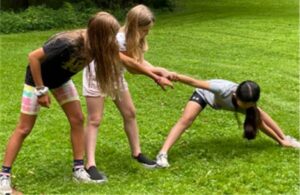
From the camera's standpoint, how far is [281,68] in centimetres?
1034

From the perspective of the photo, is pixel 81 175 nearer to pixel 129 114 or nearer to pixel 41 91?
pixel 129 114

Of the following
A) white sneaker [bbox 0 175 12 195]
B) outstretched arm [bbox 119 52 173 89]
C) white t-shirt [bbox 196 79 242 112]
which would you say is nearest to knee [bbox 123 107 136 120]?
outstretched arm [bbox 119 52 173 89]

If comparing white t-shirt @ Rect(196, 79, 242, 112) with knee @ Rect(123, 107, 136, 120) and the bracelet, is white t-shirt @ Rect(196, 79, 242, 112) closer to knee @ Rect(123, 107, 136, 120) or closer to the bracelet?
knee @ Rect(123, 107, 136, 120)

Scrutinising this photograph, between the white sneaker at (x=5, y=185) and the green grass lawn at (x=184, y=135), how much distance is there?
0.19m

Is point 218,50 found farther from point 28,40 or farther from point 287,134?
point 287,134

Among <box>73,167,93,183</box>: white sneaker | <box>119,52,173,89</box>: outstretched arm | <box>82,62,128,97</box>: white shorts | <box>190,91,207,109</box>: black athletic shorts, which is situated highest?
<box>119,52,173,89</box>: outstretched arm

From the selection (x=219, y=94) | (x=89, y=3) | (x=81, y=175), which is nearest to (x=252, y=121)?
(x=219, y=94)

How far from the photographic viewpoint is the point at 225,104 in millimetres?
5480

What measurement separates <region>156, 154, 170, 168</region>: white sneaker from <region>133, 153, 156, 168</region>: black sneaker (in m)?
0.05

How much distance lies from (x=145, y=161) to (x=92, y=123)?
2.06ft

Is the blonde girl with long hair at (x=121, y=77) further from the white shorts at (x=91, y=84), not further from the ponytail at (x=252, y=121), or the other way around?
the ponytail at (x=252, y=121)

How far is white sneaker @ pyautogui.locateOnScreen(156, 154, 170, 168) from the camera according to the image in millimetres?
5133

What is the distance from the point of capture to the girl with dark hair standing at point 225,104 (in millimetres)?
5191

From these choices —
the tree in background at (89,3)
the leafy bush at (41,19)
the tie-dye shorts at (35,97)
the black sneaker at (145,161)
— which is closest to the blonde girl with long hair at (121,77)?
the tie-dye shorts at (35,97)
